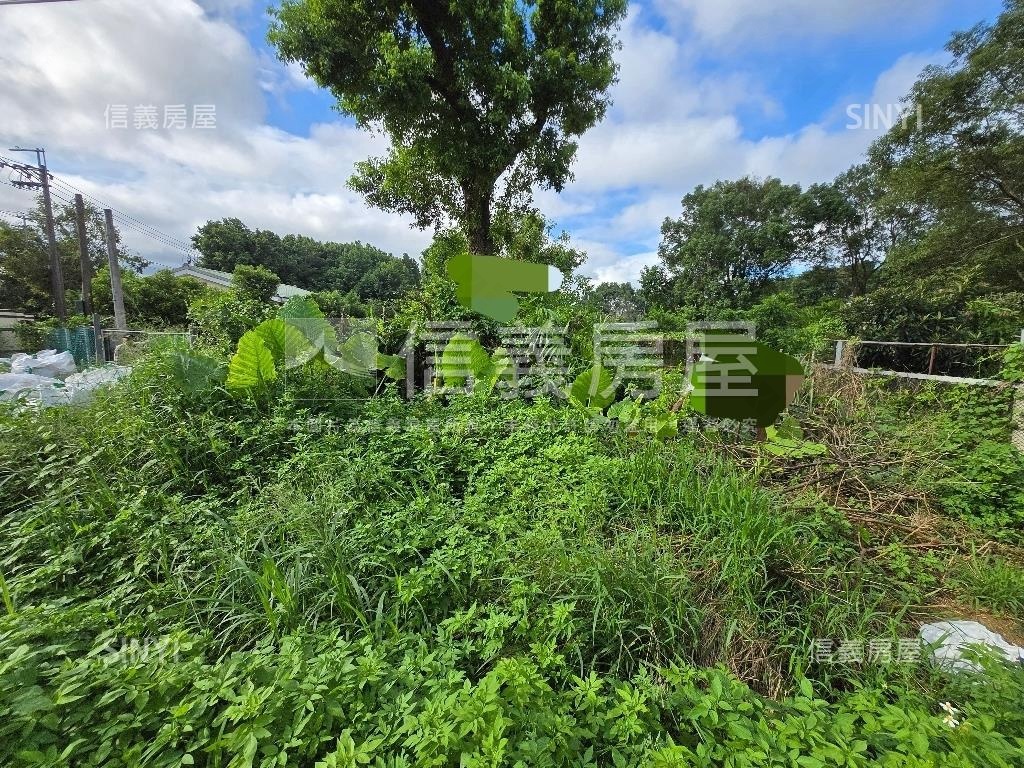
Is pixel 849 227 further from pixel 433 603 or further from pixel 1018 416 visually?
pixel 433 603

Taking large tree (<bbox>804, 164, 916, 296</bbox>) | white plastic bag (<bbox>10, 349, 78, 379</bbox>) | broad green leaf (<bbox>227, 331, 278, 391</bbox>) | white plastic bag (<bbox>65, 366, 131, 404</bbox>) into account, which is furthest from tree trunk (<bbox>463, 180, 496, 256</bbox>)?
large tree (<bbox>804, 164, 916, 296</bbox>)

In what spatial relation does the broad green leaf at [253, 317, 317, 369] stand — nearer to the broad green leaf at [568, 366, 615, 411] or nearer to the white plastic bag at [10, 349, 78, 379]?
the broad green leaf at [568, 366, 615, 411]

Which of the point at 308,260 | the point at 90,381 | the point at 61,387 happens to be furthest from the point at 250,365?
the point at 308,260

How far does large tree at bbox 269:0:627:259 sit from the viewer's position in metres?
5.40

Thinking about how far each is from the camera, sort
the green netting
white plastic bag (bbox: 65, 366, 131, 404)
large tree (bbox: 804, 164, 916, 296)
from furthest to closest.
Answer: large tree (bbox: 804, 164, 916, 296), the green netting, white plastic bag (bbox: 65, 366, 131, 404)

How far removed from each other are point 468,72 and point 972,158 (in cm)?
1117

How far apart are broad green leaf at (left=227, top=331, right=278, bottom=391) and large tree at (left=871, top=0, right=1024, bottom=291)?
12.0 meters

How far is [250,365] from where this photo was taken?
321cm

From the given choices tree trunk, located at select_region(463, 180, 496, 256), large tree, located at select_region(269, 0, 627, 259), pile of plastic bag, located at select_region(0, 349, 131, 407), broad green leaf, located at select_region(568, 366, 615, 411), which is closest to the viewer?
pile of plastic bag, located at select_region(0, 349, 131, 407)

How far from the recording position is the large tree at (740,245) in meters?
19.6

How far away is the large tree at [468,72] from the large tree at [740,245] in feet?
46.2

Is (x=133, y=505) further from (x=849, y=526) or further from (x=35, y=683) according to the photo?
(x=849, y=526)

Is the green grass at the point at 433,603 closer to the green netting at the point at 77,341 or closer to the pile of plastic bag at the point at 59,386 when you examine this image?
the pile of plastic bag at the point at 59,386

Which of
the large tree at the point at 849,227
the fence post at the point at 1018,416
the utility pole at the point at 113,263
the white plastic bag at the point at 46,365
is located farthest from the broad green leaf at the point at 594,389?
the large tree at the point at 849,227
